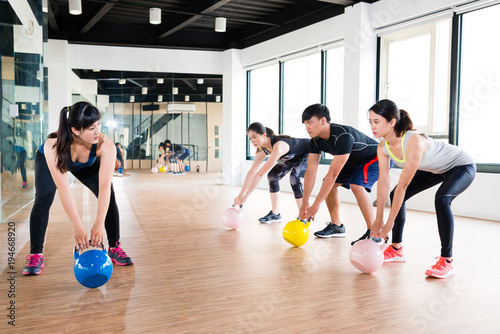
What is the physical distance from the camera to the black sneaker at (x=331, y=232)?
3689 mm

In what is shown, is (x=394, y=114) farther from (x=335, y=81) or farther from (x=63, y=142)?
(x=335, y=81)

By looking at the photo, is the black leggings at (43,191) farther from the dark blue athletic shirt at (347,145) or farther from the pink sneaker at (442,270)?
the pink sneaker at (442,270)

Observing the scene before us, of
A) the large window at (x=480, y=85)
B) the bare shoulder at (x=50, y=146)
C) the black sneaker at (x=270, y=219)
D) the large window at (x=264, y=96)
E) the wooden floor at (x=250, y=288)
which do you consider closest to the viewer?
the wooden floor at (x=250, y=288)

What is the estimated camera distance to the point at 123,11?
25.5ft

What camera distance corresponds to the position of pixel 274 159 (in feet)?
12.2

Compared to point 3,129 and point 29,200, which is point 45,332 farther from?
point 29,200

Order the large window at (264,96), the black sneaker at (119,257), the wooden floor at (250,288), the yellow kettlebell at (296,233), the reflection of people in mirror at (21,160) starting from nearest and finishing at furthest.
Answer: the wooden floor at (250,288) → the black sneaker at (119,257) → the yellow kettlebell at (296,233) → the reflection of people in mirror at (21,160) → the large window at (264,96)

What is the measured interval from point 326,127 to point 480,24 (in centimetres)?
313

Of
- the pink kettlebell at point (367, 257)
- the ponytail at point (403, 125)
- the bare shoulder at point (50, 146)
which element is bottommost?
the pink kettlebell at point (367, 257)

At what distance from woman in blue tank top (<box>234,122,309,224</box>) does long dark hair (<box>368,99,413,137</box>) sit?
126 cm

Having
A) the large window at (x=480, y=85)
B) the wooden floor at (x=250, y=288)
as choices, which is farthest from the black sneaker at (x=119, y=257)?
the large window at (x=480, y=85)

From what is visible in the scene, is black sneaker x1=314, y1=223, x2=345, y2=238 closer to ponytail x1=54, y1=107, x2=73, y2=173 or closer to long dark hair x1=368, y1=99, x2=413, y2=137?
long dark hair x1=368, y1=99, x2=413, y2=137

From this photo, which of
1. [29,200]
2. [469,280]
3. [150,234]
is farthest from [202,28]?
[469,280]

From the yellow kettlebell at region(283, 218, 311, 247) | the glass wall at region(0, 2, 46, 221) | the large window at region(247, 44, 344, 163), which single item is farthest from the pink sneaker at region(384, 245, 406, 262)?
the large window at region(247, 44, 344, 163)
